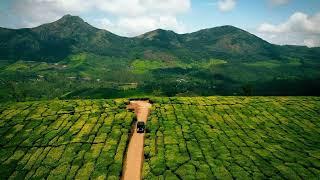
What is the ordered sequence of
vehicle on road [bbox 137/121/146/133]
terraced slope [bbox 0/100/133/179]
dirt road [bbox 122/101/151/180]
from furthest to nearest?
vehicle on road [bbox 137/121/146/133], terraced slope [bbox 0/100/133/179], dirt road [bbox 122/101/151/180]

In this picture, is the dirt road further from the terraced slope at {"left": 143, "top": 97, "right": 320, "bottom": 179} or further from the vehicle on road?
the terraced slope at {"left": 143, "top": 97, "right": 320, "bottom": 179}

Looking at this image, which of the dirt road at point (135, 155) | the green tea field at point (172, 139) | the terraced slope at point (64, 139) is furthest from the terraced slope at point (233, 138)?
the terraced slope at point (64, 139)

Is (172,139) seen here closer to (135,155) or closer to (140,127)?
(140,127)

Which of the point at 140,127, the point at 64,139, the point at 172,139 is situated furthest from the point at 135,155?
the point at 64,139

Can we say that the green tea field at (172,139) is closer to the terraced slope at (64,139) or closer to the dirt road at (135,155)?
the terraced slope at (64,139)

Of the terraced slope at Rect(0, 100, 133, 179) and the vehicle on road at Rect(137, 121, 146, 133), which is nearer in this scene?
the terraced slope at Rect(0, 100, 133, 179)

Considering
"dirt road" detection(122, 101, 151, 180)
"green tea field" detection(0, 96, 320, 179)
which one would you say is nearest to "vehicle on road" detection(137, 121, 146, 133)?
"dirt road" detection(122, 101, 151, 180)
